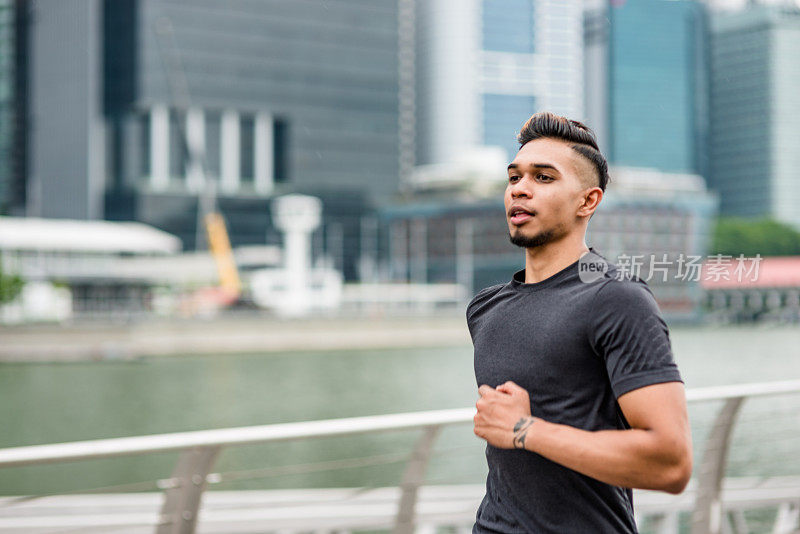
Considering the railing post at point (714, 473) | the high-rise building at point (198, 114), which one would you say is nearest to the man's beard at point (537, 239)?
the railing post at point (714, 473)

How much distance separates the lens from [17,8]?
99625 millimetres

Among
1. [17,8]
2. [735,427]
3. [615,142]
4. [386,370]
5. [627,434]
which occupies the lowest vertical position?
[386,370]

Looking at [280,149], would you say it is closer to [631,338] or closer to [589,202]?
[589,202]

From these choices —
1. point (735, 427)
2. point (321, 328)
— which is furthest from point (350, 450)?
point (321, 328)

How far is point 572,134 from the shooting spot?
6.32 feet

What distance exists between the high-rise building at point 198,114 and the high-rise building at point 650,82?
3622 centimetres

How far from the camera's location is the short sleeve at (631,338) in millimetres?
1668

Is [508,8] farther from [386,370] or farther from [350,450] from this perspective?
[350,450]

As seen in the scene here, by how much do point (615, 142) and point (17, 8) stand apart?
7547 cm

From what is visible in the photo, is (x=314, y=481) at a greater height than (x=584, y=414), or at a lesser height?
lesser

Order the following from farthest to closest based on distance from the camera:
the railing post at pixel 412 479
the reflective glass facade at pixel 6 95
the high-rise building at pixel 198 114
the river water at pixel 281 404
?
1. the reflective glass facade at pixel 6 95
2. the high-rise building at pixel 198 114
3. the river water at pixel 281 404
4. the railing post at pixel 412 479

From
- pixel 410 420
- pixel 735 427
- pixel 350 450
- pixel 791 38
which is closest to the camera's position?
pixel 410 420

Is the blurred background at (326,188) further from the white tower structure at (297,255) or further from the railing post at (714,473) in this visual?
the railing post at (714,473)

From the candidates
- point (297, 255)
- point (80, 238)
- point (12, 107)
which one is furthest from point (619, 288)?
point (12, 107)
